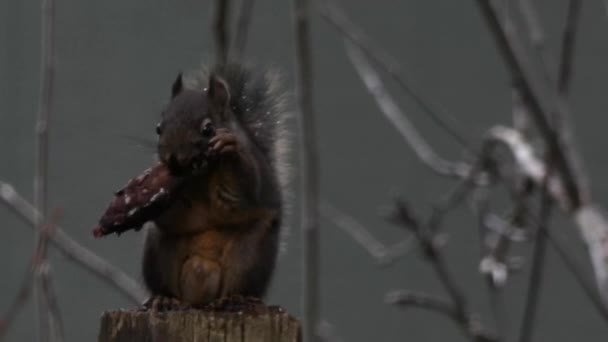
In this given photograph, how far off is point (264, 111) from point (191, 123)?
1.07ft

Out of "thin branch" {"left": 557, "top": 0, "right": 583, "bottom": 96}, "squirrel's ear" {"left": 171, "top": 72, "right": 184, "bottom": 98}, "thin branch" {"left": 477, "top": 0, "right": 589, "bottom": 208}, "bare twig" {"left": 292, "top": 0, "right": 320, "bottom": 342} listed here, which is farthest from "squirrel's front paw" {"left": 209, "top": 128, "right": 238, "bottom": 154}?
"bare twig" {"left": 292, "top": 0, "right": 320, "bottom": 342}

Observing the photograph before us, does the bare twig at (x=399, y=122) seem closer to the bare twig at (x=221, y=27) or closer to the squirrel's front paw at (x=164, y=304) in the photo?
the squirrel's front paw at (x=164, y=304)

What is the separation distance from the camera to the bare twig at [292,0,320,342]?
1.54 m

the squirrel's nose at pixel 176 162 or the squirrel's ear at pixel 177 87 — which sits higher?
the squirrel's ear at pixel 177 87

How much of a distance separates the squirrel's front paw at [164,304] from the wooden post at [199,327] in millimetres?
220

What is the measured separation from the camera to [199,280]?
2783mm

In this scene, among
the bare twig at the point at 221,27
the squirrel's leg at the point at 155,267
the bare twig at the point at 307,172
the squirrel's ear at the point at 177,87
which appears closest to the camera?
the bare twig at the point at 307,172

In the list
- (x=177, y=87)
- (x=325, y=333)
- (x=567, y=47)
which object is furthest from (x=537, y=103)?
(x=325, y=333)

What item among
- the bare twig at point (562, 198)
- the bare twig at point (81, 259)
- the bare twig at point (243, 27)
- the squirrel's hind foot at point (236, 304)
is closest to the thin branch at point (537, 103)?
the bare twig at point (562, 198)

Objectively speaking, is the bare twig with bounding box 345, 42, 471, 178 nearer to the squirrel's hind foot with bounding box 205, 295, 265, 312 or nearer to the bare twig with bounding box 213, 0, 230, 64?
the squirrel's hind foot with bounding box 205, 295, 265, 312

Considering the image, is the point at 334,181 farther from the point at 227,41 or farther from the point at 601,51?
the point at 227,41

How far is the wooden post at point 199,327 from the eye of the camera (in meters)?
2.28

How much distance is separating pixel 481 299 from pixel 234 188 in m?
3.22

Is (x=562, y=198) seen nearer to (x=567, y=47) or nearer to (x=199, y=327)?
(x=567, y=47)
